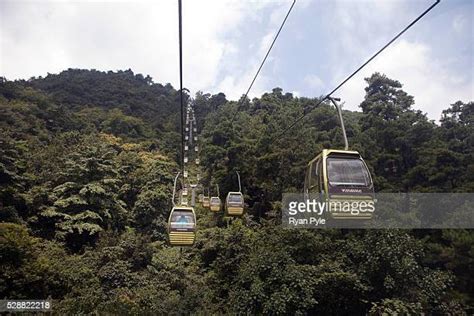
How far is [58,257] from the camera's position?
49.0 feet

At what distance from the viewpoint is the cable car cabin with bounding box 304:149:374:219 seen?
650 cm

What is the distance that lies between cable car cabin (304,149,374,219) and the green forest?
6.14 m

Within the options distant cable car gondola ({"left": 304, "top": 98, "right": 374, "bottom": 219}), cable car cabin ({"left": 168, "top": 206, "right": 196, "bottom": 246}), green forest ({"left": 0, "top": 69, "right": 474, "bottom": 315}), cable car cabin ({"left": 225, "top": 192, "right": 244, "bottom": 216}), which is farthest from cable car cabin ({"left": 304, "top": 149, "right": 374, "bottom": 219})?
cable car cabin ({"left": 225, "top": 192, "right": 244, "bottom": 216})

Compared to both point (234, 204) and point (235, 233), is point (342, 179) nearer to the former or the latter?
point (234, 204)

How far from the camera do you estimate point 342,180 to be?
21.9 feet

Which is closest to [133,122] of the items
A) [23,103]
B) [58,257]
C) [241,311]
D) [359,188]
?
[23,103]

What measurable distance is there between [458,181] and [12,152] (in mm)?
19494

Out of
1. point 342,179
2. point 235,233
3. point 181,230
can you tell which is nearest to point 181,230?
point 181,230

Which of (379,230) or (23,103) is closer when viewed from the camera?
(379,230)

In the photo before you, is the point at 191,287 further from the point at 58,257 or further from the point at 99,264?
the point at 58,257

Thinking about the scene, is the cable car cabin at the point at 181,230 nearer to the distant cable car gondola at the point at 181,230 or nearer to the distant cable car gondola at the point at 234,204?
the distant cable car gondola at the point at 181,230

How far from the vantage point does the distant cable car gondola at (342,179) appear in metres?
6.49

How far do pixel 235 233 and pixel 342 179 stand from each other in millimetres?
9431

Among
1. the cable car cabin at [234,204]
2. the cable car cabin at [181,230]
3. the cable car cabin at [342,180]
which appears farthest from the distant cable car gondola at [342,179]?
the cable car cabin at [234,204]
